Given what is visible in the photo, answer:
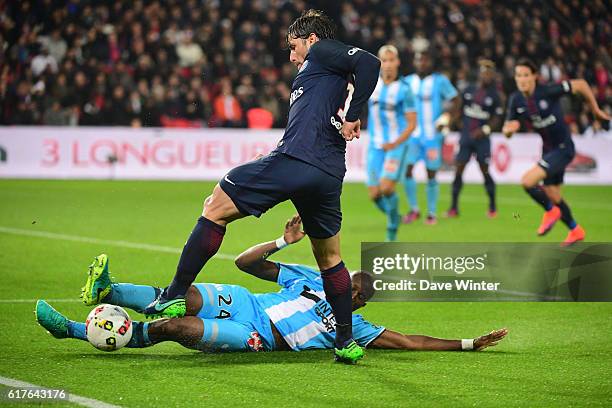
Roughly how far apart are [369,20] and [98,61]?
651 cm

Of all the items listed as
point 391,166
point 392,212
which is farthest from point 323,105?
point 391,166

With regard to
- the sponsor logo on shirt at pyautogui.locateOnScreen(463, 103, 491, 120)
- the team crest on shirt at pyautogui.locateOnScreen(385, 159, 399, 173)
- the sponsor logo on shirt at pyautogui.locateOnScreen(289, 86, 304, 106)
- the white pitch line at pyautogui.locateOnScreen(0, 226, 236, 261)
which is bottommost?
the white pitch line at pyautogui.locateOnScreen(0, 226, 236, 261)

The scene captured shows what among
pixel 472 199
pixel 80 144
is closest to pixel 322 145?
pixel 472 199

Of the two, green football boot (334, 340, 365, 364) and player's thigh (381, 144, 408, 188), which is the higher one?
player's thigh (381, 144, 408, 188)

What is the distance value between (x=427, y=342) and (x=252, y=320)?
1.08m

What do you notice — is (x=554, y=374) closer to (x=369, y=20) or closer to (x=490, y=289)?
(x=490, y=289)

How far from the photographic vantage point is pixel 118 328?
19.8ft

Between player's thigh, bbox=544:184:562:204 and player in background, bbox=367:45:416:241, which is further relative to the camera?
player's thigh, bbox=544:184:562:204

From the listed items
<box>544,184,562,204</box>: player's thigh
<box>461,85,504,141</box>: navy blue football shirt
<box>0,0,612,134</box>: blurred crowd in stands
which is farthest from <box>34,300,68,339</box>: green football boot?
<box>0,0,612,134</box>: blurred crowd in stands

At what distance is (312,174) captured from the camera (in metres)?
6.08

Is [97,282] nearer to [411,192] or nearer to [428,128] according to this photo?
[411,192]

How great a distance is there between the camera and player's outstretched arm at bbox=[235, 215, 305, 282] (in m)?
6.80

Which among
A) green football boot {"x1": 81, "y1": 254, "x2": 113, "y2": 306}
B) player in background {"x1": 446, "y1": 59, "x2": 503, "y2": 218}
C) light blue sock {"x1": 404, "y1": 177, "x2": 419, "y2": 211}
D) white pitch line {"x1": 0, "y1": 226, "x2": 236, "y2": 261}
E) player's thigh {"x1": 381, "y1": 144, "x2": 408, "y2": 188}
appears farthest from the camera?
player in background {"x1": 446, "y1": 59, "x2": 503, "y2": 218}

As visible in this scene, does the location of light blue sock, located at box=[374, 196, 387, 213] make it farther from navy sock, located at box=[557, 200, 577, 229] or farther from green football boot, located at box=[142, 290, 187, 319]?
green football boot, located at box=[142, 290, 187, 319]
